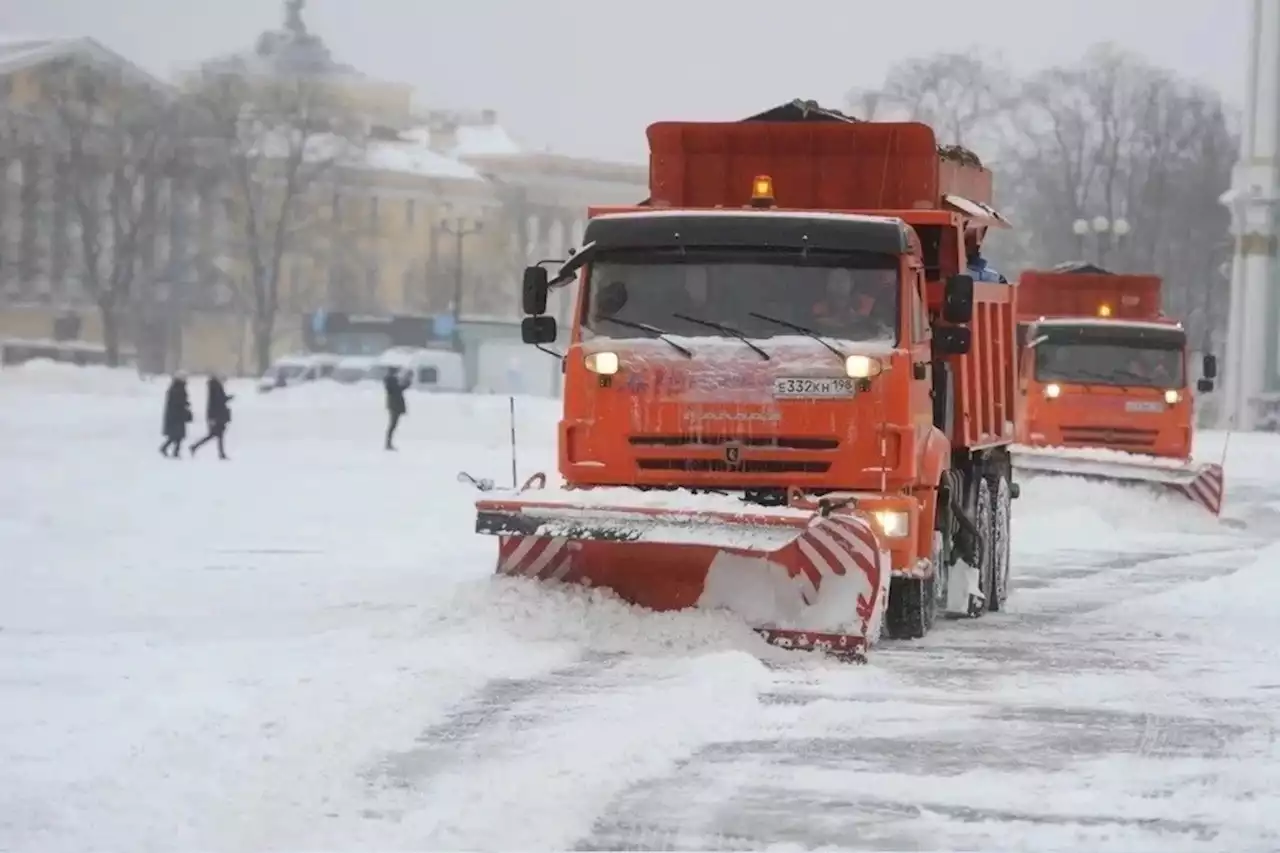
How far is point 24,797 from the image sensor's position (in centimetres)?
898

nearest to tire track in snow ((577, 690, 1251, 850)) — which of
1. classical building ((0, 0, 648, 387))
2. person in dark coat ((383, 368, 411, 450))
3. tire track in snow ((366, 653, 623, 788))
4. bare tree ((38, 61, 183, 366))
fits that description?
tire track in snow ((366, 653, 623, 788))

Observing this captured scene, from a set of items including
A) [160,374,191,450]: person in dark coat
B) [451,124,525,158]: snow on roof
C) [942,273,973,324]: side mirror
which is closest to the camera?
[942,273,973,324]: side mirror

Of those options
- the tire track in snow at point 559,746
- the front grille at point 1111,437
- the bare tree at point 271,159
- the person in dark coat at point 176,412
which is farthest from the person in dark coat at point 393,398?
the bare tree at point 271,159

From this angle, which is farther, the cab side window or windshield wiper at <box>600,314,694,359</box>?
the cab side window

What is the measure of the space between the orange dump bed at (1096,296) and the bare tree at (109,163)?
53.0 meters

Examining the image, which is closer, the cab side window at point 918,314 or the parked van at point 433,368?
the cab side window at point 918,314

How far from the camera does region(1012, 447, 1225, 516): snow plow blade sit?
27.6 m

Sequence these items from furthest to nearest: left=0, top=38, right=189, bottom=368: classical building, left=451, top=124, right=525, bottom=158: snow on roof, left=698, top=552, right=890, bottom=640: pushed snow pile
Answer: left=451, top=124, right=525, bottom=158: snow on roof < left=0, top=38, right=189, bottom=368: classical building < left=698, top=552, right=890, bottom=640: pushed snow pile

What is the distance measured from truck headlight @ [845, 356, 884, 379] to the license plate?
0.17 ft

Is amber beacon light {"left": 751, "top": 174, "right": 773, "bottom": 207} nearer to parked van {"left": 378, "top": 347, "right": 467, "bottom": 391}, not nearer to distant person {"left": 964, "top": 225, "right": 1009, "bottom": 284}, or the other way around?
distant person {"left": 964, "top": 225, "right": 1009, "bottom": 284}

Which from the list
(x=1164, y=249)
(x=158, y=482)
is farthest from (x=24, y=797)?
(x=1164, y=249)

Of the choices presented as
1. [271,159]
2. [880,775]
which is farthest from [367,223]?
[880,775]

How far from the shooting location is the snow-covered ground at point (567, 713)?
29.0ft

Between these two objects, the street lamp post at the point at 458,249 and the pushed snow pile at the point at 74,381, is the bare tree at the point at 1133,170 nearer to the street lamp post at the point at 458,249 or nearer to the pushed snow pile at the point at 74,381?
the street lamp post at the point at 458,249
